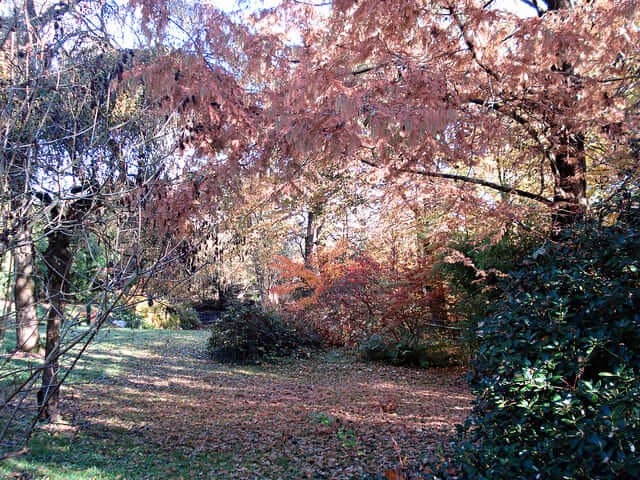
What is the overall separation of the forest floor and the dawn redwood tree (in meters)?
2.13

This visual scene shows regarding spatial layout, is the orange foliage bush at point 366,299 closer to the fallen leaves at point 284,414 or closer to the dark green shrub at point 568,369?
the fallen leaves at point 284,414

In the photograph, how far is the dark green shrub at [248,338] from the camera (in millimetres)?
9773

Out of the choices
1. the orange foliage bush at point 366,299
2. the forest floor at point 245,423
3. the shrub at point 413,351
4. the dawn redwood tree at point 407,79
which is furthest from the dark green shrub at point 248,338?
the dawn redwood tree at point 407,79

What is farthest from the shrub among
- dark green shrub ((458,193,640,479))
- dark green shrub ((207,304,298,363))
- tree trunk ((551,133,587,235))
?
dark green shrub ((458,193,640,479))

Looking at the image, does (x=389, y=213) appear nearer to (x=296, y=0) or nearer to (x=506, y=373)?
(x=296, y=0)

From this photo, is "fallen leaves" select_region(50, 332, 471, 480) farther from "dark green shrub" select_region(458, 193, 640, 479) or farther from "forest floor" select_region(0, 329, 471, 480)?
"dark green shrub" select_region(458, 193, 640, 479)

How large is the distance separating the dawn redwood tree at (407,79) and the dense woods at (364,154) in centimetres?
2

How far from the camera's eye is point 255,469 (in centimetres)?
422

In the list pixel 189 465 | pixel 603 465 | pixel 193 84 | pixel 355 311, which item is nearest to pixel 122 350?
pixel 355 311

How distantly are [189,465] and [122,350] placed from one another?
288 inches

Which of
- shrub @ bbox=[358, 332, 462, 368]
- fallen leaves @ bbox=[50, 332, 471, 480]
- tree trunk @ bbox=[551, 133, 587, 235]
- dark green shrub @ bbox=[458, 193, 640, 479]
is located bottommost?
fallen leaves @ bbox=[50, 332, 471, 480]

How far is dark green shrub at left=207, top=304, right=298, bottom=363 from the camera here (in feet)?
32.1

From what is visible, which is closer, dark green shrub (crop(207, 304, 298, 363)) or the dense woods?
the dense woods

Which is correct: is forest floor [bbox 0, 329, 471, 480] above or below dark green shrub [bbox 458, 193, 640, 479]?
below
